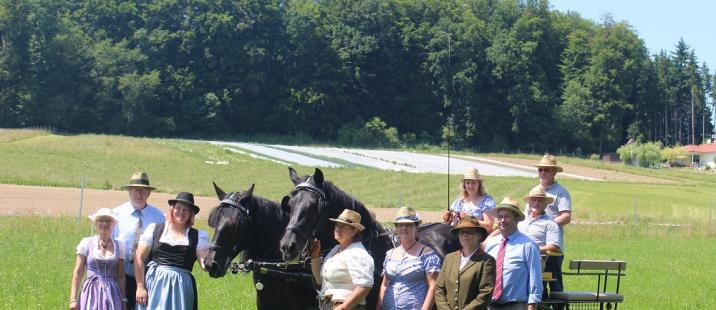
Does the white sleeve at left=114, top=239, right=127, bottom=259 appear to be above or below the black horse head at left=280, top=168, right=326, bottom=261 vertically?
below

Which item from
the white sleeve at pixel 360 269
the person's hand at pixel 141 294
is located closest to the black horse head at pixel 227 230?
the person's hand at pixel 141 294

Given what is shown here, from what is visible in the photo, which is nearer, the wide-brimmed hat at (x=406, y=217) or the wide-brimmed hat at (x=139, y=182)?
the wide-brimmed hat at (x=406, y=217)

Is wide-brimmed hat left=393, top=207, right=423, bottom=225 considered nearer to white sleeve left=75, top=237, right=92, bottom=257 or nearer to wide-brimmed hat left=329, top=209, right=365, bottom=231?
wide-brimmed hat left=329, top=209, right=365, bottom=231

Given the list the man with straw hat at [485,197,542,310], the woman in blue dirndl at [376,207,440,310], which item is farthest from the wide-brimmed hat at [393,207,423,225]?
the man with straw hat at [485,197,542,310]

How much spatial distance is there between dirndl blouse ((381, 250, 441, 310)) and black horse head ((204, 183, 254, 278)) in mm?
1424

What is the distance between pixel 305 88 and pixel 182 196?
92428 mm

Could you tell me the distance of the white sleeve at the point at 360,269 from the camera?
7.68 m

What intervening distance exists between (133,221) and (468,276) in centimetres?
324

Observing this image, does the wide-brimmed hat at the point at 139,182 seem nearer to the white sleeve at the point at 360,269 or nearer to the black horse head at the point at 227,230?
the black horse head at the point at 227,230

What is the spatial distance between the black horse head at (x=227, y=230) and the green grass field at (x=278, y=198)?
257 cm

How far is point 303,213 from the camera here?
27.1 ft

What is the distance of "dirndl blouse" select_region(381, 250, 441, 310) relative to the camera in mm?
7914

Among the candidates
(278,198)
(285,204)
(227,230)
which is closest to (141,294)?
(227,230)

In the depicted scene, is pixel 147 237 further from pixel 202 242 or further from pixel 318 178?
pixel 318 178
